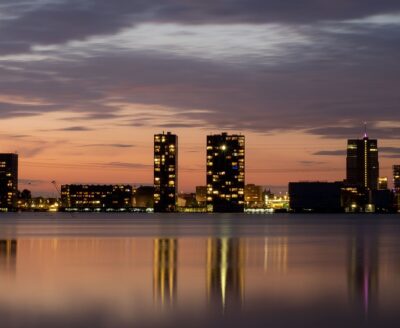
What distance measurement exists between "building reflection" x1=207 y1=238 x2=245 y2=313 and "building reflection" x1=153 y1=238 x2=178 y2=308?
6.38 feet

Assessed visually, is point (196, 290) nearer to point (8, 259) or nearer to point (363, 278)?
point (363, 278)

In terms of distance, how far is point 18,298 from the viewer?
127ft

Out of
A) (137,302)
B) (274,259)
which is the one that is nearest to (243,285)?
(137,302)

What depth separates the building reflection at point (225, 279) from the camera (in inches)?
1491

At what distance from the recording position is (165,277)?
50531mm

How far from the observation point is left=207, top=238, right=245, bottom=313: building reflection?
37.9 meters

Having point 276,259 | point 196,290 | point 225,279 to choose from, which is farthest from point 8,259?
point 196,290

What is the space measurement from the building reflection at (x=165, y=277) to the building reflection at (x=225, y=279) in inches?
76.6

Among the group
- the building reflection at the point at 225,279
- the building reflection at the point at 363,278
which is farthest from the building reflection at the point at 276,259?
the building reflection at the point at 363,278

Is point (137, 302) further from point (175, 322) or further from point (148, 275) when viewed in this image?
point (148, 275)

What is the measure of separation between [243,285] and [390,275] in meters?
11.9

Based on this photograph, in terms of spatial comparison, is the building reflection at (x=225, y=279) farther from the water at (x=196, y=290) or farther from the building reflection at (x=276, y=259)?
the building reflection at (x=276, y=259)

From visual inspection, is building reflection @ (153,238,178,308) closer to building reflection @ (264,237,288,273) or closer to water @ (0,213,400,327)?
water @ (0,213,400,327)

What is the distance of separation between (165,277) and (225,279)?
151 inches
